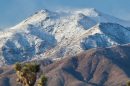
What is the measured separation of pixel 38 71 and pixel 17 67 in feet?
15.6

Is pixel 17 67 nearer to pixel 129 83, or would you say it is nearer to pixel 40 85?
pixel 40 85

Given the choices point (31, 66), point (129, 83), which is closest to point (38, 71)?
point (31, 66)

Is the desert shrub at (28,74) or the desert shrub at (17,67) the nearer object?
the desert shrub at (28,74)

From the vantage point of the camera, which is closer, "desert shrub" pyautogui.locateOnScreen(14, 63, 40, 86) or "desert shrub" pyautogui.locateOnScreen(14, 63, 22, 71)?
"desert shrub" pyautogui.locateOnScreen(14, 63, 40, 86)

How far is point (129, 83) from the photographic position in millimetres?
119562

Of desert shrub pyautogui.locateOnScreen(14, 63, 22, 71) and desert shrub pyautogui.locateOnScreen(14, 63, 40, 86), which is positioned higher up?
desert shrub pyautogui.locateOnScreen(14, 63, 22, 71)

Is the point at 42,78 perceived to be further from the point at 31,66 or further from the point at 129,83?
the point at 129,83

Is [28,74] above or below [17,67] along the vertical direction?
below

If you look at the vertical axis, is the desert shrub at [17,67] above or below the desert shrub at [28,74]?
above

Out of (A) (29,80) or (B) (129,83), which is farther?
(B) (129,83)

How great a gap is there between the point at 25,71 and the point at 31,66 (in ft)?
4.88

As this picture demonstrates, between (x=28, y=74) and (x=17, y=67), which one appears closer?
(x=28, y=74)

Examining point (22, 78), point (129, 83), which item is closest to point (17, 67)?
point (22, 78)

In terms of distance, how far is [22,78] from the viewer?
110m
